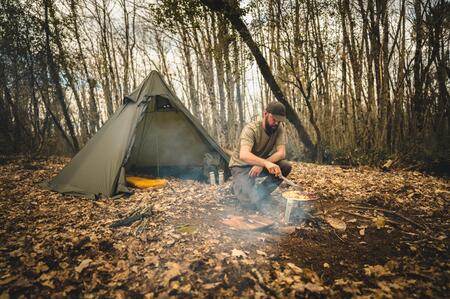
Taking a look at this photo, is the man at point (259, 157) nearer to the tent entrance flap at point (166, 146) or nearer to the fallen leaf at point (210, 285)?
the fallen leaf at point (210, 285)

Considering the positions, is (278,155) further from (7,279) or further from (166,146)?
(166,146)

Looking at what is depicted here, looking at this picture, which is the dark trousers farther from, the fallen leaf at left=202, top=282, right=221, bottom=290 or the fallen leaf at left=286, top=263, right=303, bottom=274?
the fallen leaf at left=202, top=282, right=221, bottom=290

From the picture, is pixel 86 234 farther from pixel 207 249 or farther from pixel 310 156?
pixel 310 156

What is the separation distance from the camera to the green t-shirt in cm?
401

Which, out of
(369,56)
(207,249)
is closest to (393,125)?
(369,56)

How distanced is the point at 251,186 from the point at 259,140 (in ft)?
2.56

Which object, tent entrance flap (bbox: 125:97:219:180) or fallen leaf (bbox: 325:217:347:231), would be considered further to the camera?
tent entrance flap (bbox: 125:97:219:180)

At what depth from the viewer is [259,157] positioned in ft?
13.5

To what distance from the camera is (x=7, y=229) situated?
3480mm

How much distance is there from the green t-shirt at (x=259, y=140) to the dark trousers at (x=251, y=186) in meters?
0.19

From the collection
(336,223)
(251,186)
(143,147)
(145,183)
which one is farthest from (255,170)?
(143,147)

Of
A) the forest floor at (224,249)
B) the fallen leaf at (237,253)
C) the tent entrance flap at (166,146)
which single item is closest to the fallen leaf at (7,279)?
the forest floor at (224,249)

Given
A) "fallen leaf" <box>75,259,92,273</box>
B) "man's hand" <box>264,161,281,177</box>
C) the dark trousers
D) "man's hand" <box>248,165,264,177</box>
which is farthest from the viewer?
the dark trousers

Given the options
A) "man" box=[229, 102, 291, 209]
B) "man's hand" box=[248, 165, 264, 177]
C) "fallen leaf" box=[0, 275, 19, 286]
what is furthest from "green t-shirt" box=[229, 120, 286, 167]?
"fallen leaf" box=[0, 275, 19, 286]
